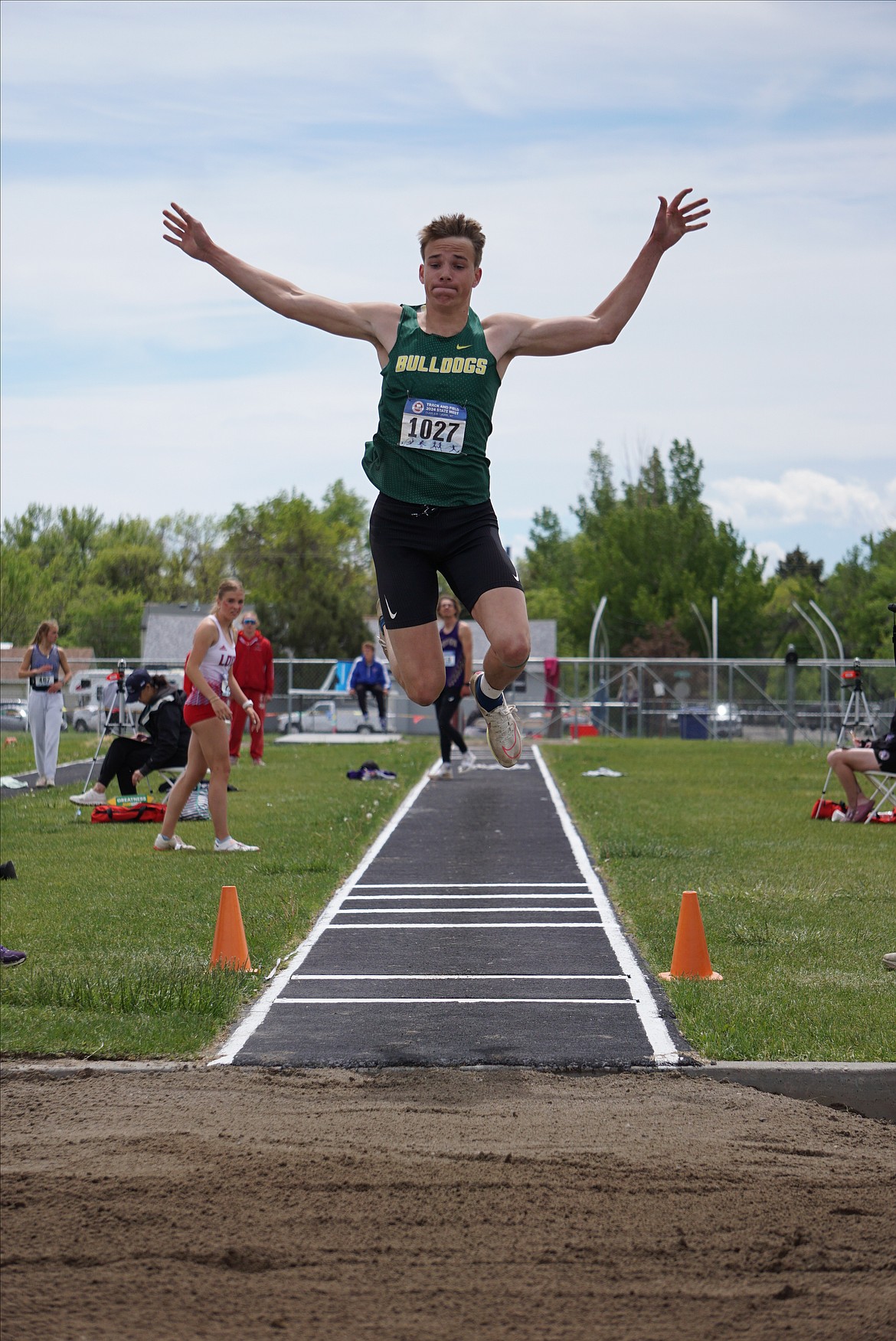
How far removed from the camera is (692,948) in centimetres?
649

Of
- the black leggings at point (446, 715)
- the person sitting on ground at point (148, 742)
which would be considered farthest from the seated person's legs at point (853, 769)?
the person sitting on ground at point (148, 742)

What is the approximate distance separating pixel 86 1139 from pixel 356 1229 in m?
1.15

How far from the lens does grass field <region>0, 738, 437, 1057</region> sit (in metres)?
5.71

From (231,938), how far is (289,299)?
304cm

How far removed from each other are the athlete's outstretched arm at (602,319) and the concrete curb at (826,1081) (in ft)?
10.5

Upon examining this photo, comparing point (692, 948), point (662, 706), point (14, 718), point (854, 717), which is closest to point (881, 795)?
point (854, 717)

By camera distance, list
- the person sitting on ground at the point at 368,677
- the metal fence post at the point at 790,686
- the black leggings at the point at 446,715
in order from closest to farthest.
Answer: the black leggings at the point at 446,715 < the person sitting on ground at the point at 368,677 < the metal fence post at the point at 790,686

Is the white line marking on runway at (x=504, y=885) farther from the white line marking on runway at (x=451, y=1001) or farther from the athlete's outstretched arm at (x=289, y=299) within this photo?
the athlete's outstretched arm at (x=289, y=299)

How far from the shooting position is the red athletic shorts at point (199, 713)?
34.5 feet

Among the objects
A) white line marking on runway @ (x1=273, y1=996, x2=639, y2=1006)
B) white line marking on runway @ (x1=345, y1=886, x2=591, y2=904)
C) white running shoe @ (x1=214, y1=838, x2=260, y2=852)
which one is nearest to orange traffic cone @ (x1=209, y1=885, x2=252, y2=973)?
white line marking on runway @ (x1=273, y1=996, x2=639, y2=1006)

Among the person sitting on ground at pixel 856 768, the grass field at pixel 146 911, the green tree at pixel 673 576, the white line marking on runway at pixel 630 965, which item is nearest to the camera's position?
the white line marking on runway at pixel 630 965

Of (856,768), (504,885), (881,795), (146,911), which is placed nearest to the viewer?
(146,911)

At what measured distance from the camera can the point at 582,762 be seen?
898 inches

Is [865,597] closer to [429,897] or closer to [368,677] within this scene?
[368,677]
